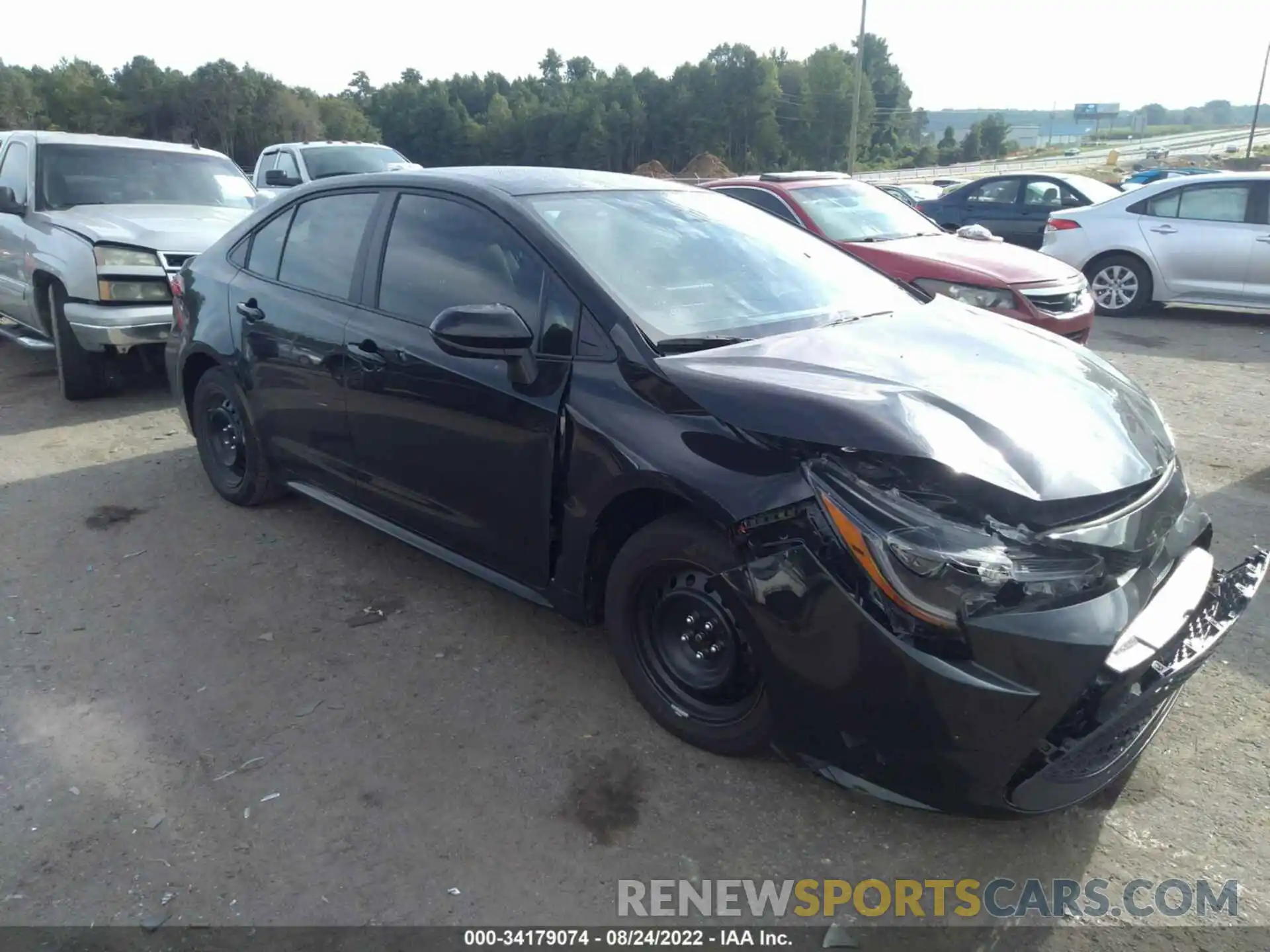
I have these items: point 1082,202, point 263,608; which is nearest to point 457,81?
point 1082,202

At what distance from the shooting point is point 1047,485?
2.46 m

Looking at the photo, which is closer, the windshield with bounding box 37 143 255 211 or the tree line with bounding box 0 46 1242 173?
the windshield with bounding box 37 143 255 211

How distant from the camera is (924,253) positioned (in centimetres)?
739

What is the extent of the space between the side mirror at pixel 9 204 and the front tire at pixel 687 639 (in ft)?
22.3

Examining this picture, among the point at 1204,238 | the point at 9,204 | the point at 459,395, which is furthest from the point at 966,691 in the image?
the point at 1204,238

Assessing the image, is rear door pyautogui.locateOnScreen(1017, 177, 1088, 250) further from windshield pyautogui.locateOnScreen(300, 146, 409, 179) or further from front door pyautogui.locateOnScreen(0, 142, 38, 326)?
front door pyautogui.locateOnScreen(0, 142, 38, 326)

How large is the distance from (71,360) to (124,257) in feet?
2.81

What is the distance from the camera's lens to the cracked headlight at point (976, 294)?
6887mm

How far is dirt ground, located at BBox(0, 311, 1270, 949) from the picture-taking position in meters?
2.52

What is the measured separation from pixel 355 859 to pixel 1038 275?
6.41m

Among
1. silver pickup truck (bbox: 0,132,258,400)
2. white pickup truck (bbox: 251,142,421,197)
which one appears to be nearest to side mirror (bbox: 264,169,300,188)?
white pickup truck (bbox: 251,142,421,197)

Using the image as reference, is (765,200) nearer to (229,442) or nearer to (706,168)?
(229,442)

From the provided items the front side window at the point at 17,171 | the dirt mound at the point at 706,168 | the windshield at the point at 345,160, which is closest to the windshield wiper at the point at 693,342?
the front side window at the point at 17,171

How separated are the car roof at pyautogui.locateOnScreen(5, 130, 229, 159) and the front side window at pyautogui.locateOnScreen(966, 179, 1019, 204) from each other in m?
10.5
